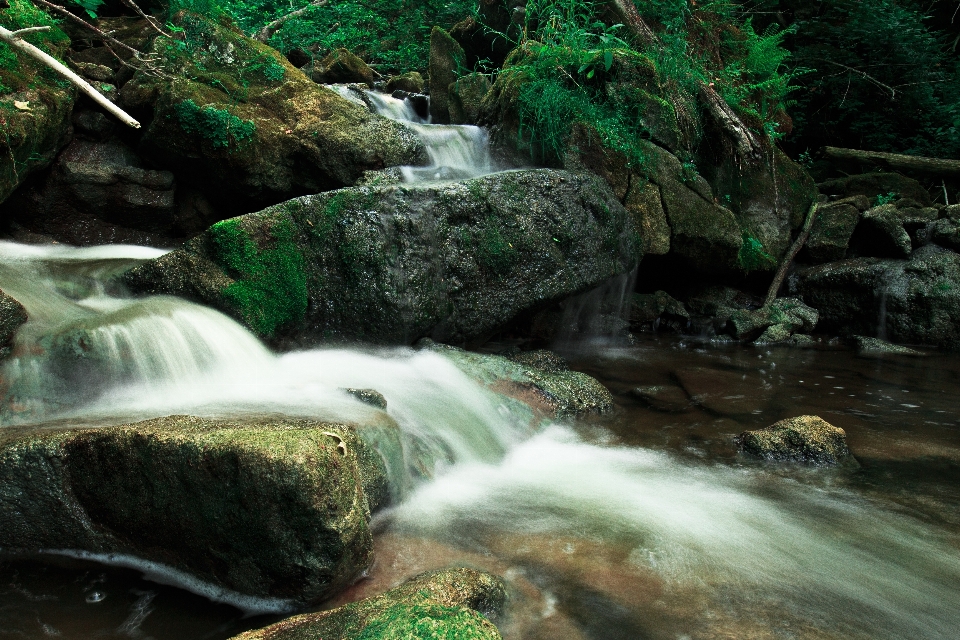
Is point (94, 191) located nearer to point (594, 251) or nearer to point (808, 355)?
point (594, 251)

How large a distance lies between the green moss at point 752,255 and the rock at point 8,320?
755cm

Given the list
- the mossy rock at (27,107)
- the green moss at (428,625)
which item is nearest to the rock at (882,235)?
the green moss at (428,625)

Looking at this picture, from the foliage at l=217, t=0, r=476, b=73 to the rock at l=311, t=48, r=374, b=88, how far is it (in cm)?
183

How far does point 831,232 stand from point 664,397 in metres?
5.36

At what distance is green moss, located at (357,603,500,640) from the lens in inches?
79.7

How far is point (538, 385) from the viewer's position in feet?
17.2

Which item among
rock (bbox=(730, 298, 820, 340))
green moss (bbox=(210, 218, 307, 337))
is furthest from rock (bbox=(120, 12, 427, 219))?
rock (bbox=(730, 298, 820, 340))

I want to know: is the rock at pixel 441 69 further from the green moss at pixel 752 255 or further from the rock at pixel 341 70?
the green moss at pixel 752 255

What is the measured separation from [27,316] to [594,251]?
482 centimetres

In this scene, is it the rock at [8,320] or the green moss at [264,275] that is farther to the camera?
the green moss at [264,275]

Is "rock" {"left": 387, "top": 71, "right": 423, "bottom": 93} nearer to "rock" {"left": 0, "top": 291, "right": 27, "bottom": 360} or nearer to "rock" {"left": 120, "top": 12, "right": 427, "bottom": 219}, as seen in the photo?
"rock" {"left": 120, "top": 12, "right": 427, "bottom": 219}

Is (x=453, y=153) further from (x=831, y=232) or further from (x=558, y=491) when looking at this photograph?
(x=831, y=232)

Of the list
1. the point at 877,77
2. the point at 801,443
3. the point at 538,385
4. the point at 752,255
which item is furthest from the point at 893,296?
the point at 877,77

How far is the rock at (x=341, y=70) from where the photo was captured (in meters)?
10.8
